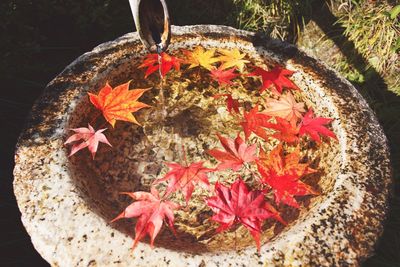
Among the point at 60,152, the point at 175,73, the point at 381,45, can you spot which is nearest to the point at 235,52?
the point at 175,73

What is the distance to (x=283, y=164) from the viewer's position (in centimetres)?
193

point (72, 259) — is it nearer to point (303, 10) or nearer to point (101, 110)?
point (101, 110)

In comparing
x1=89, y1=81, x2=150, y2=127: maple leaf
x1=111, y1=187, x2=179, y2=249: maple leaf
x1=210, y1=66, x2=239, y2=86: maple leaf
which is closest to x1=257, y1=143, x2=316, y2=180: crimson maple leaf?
x1=210, y1=66, x2=239, y2=86: maple leaf

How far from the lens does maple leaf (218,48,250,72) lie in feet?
6.98

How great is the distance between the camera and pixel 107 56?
2029mm

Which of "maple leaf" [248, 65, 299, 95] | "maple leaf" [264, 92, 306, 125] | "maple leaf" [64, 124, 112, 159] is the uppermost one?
"maple leaf" [248, 65, 299, 95]

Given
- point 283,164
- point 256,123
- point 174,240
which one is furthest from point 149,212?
point 256,123

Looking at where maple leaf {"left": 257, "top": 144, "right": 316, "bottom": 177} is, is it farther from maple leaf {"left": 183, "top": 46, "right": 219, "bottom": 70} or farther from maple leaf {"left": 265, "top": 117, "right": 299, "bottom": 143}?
maple leaf {"left": 183, "top": 46, "right": 219, "bottom": 70}

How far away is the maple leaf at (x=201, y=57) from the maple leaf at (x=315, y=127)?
611mm

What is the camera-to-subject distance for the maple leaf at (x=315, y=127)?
1761 millimetres

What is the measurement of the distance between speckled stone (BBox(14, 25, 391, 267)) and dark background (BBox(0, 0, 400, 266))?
2.79ft

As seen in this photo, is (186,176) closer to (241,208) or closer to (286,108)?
(241,208)

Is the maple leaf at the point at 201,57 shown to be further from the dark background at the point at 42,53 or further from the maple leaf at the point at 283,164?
the dark background at the point at 42,53

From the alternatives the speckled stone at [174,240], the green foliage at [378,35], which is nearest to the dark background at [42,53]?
the green foliage at [378,35]
